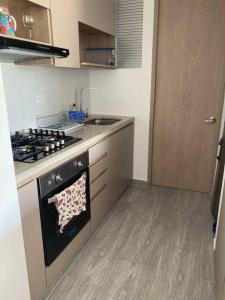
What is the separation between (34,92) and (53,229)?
1223 millimetres

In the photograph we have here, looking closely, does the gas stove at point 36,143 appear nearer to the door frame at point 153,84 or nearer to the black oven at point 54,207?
the black oven at point 54,207

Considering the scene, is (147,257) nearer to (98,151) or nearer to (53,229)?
(53,229)

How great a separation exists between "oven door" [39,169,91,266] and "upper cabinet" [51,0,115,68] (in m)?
0.99

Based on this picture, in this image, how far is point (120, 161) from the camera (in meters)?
2.76

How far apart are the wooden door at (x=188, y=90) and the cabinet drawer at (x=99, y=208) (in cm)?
105

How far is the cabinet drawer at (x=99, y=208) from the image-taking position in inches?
85.4

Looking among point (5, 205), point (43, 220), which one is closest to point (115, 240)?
point (43, 220)

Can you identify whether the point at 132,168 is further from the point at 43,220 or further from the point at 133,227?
the point at 43,220

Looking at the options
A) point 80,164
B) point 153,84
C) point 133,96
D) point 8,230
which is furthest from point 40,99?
point 8,230

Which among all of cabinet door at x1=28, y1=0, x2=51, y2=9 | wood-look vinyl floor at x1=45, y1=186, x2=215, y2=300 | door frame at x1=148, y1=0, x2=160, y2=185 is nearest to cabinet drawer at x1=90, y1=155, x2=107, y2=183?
wood-look vinyl floor at x1=45, y1=186, x2=215, y2=300

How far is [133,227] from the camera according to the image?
7.79 ft

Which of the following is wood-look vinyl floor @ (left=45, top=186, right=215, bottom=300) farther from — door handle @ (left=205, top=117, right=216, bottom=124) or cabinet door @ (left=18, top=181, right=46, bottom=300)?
door handle @ (left=205, top=117, right=216, bottom=124)

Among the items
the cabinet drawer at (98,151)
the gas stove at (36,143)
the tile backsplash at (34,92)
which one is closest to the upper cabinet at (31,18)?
the tile backsplash at (34,92)

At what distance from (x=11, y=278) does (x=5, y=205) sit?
364 mm
